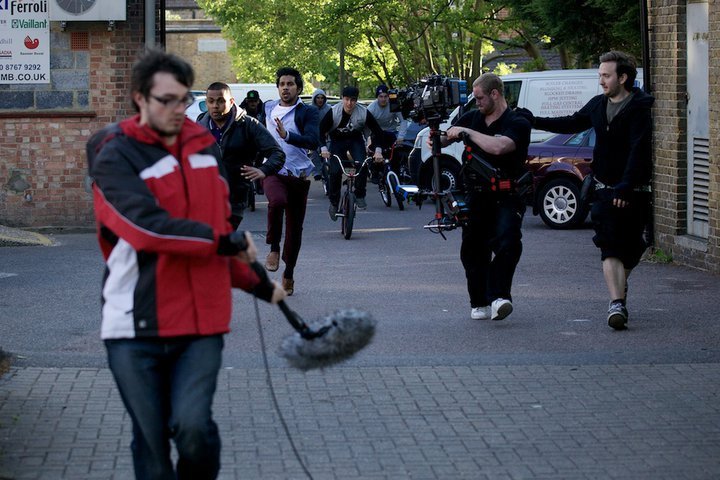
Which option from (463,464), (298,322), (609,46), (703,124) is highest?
(609,46)

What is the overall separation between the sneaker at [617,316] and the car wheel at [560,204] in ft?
26.8

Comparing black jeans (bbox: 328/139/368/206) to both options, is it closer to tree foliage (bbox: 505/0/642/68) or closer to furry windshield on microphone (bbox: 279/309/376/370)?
tree foliage (bbox: 505/0/642/68)

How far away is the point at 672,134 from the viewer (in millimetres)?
13578

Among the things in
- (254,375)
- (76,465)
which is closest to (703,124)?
(254,375)

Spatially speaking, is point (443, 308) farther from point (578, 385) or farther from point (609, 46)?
point (609, 46)

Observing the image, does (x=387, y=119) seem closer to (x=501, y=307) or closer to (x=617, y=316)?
(x=501, y=307)

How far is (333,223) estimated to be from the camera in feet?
63.4

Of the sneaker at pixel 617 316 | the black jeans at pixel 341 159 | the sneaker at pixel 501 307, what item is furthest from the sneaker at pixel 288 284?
the black jeans at pixel 341 159

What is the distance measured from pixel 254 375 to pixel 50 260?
6.87 metres

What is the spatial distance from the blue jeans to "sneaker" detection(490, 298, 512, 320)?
213 inches

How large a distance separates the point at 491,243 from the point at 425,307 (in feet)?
4.19

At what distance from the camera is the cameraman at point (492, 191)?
959 centimetres

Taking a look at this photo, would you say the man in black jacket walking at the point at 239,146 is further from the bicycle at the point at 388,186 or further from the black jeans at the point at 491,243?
the bicycle at the point at 388,186

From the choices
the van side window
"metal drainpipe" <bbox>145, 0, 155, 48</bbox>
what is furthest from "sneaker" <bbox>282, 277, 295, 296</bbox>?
the van side window
